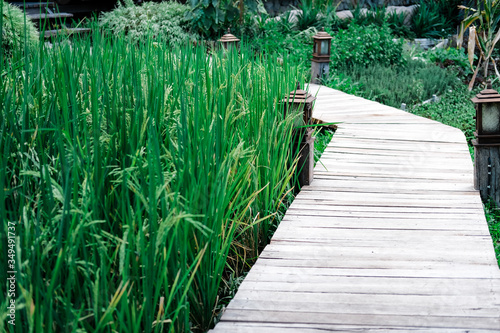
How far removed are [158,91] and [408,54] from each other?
8280mm

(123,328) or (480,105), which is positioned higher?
(480,105)

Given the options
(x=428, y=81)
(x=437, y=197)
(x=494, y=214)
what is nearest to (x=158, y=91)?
(x=437, y=197)

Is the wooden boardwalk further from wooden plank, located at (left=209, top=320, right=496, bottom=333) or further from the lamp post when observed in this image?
the lamp post

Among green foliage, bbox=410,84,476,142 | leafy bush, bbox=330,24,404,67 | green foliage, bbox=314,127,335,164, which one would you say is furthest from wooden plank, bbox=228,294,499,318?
leafy bush, bbox=330,24,404,67

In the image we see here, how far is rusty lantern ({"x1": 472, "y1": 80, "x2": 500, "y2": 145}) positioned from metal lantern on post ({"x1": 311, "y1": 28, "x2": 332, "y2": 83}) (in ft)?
14.7

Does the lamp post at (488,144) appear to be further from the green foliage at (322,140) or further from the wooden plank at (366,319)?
the wooden plank at (366,319)

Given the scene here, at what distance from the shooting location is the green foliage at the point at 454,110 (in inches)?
274

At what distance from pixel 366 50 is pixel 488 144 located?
5.83 m

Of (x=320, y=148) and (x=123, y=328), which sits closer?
(x=123, y=328)

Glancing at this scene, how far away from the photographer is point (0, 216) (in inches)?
65.0

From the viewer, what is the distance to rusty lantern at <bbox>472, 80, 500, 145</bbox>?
3.87 m

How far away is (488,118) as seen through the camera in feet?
12.8

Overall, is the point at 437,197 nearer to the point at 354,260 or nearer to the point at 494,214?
the point at 494,214

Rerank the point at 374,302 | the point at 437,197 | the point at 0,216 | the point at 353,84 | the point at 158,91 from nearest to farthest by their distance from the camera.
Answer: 1. the point at 0,216
2. the point at 374,302
3. the point at 158,91
4. the point at 437,197
5. the point at 353,84
